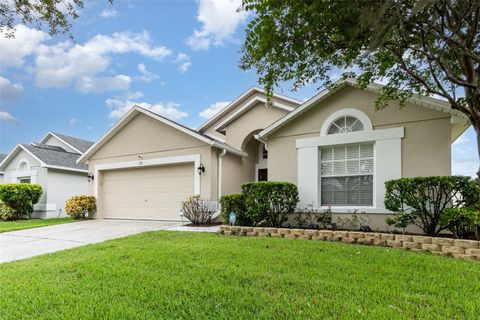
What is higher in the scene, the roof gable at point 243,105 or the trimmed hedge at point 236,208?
the roof gable at point 243,105

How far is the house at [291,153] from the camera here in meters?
8.44

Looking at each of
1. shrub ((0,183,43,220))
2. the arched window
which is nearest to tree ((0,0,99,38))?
the arched window

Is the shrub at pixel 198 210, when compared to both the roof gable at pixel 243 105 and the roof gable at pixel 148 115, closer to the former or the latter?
the roof gable at pixel 148 115

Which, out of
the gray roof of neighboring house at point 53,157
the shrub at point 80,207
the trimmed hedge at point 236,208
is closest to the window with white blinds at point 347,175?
the trimmed hedge at point 236,208

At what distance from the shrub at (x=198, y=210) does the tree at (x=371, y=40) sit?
5712mm

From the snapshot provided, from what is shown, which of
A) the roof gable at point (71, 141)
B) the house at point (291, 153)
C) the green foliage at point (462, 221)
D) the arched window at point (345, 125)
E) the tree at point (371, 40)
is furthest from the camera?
the roof gable at point (71, 141)

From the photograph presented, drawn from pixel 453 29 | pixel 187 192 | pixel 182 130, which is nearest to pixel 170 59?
pixel 182 130

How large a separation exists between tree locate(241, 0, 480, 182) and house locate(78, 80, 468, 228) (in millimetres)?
1132

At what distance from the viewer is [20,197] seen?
1619 cm

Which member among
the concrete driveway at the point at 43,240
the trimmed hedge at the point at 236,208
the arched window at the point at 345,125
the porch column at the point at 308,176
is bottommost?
the concrete driveway at the point at 43,240

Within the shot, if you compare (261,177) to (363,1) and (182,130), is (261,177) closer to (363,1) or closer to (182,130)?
(182,130)

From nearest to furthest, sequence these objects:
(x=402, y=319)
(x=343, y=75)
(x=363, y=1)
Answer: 1. (x=402, y=319)
2. (x=363, y=1)
3. (x=343, y=75)

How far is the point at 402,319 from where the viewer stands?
9.77 feet

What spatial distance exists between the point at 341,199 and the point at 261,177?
5.74 meters
